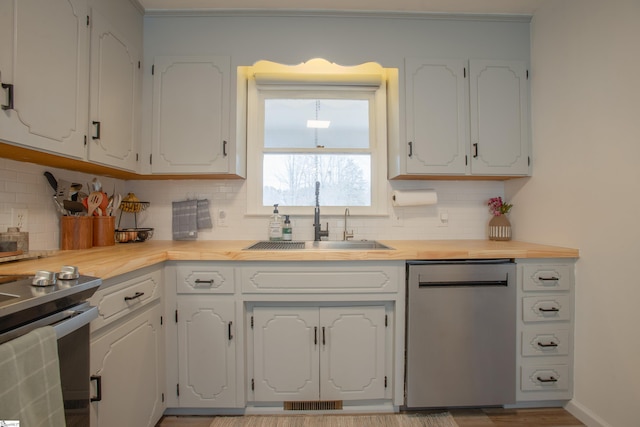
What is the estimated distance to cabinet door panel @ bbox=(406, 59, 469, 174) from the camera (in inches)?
78.5

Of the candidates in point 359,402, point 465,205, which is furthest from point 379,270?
point 465,205

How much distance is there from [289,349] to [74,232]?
138 centimetres

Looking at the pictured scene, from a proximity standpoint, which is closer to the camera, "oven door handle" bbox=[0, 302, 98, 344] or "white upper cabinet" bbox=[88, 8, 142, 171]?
"oven door handle" bbox=[0, 302, 98, 344]

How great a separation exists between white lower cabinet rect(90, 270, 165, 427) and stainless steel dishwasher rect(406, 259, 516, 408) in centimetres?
137

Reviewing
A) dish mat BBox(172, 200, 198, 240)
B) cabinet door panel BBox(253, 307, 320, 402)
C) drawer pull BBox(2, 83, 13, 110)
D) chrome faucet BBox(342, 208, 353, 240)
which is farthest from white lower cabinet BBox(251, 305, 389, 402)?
drawer pull BBox(2, 83, 13, 110)

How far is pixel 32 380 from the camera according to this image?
736 mm

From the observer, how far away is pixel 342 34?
1990 mm

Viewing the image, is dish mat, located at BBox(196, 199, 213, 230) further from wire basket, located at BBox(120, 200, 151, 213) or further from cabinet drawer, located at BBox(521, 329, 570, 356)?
cabinet drawer, located at BBox(521, 329, 570, 356)

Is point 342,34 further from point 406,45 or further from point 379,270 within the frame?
point 379,270

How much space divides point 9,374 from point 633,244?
237 centimetres

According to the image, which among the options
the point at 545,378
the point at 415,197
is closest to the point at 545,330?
the point at 545,378

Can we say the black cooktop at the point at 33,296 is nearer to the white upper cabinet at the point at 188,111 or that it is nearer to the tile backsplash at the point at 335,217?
the white upper cabinet at the point at 188,111

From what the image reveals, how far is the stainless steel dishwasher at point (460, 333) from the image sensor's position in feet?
5.41

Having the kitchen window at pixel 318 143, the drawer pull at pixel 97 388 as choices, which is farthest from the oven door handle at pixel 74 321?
the kitchen window at pixel 318 143
